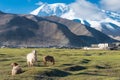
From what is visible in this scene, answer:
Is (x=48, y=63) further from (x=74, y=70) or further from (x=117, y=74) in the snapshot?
(x=117, y=74)

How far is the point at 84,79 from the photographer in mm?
45375

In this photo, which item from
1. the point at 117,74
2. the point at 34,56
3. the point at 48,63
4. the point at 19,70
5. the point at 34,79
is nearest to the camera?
the point at 34,79

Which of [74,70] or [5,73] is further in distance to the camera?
[74,70]

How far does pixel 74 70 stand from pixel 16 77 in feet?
55.4

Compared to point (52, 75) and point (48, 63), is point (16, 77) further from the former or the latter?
point (48, 63)

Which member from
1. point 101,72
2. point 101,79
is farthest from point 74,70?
point 101,79

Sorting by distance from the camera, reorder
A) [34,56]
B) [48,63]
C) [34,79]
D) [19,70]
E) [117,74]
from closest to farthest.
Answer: [34,79] < [19,70] < [117,74] < [34,56] < [48,63]

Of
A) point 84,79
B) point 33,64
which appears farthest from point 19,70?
point 33,64

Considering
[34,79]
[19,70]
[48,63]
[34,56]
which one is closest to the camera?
[34,79]

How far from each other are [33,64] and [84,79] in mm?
17436

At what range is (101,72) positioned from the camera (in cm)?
5731

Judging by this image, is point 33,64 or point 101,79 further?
point 33,64

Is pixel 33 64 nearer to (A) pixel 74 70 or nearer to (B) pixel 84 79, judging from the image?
(A) pixel 74 70

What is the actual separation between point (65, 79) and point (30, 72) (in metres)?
5.10
